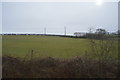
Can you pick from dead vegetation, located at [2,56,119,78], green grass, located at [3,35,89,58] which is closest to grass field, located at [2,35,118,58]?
green grass, located at [3,35,89,58]

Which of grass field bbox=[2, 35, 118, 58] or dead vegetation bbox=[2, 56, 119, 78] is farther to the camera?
grass field bbox=[2, 35, 118, 58]

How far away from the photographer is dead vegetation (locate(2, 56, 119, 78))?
3.07m

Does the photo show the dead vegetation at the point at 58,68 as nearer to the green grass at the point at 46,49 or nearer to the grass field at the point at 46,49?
the grass field at the point at 46,49

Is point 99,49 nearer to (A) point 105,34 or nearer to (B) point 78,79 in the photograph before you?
(A) point 105,34

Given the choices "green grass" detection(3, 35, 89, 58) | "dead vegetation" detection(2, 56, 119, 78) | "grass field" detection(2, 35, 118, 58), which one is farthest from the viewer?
"green grass" detection(3, 35, 89, 58)

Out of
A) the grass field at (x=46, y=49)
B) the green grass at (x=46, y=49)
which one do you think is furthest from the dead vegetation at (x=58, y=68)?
the green grass at (x=46, y=49)

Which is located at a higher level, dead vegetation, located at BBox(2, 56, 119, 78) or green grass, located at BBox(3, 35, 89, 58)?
green grass, located at BBox(3, 35, 89, 58)

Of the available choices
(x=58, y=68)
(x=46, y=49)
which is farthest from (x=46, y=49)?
(x=58, y=68)

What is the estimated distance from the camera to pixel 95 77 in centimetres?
305

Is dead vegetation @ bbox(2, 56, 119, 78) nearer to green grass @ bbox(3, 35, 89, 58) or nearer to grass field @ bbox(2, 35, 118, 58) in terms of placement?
grass field @ bbox(2, 35, 118, 58)

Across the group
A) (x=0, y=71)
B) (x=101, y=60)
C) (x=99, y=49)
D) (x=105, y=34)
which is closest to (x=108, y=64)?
(x=101, y=60)

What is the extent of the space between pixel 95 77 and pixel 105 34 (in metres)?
1.11

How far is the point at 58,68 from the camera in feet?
10.6

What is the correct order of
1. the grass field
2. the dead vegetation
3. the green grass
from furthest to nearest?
the green grass < the grass field < the dead vegetation
